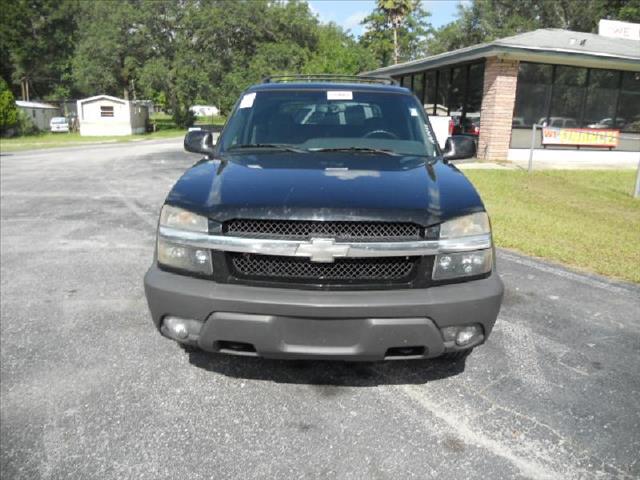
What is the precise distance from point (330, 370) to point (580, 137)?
16624mm

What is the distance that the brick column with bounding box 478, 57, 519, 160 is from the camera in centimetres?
1523

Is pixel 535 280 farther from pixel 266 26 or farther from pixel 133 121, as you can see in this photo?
pixel 266 26

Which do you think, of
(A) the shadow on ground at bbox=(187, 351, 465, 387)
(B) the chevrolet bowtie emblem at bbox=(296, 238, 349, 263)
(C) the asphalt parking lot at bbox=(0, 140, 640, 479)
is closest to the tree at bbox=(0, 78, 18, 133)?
(C) the asphalt parking lot at bbox=(0, 140, 640, 479)

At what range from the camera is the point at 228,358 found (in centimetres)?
334

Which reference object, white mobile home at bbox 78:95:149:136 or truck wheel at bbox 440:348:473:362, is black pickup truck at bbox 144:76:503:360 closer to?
truck wheel at bbox 440:348:473:362

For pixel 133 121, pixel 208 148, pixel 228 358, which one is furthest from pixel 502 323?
pixel 133 121

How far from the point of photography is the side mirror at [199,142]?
3887mm

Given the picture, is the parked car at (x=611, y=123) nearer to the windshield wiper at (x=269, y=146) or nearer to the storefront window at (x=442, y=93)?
the storefront window at (x=442, y=93)

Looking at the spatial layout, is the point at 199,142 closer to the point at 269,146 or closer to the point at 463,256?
the point at 269,146

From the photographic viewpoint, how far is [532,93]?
52.8 ft

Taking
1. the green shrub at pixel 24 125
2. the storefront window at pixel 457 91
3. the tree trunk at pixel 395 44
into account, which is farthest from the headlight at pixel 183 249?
the tree trunk at pixel 395 44

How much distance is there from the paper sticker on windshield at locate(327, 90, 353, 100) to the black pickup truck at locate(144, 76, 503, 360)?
1.32 metres

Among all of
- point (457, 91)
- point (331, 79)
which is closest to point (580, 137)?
point (457, 91)

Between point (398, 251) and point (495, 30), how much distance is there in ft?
156
